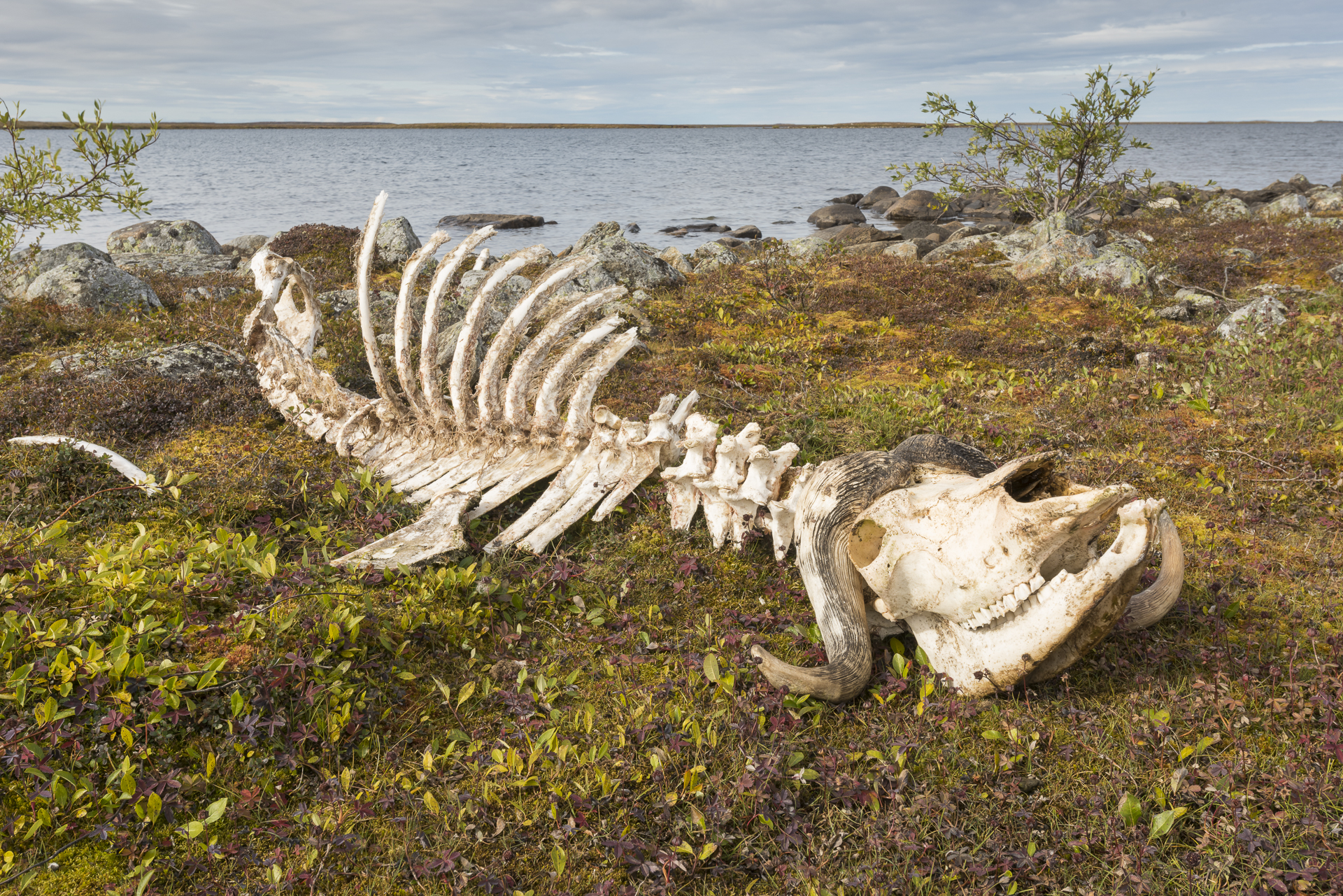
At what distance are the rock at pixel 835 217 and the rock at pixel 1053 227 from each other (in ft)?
81.5

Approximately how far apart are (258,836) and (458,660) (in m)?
1.50

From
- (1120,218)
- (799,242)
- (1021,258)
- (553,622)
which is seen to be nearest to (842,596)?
(553,622)

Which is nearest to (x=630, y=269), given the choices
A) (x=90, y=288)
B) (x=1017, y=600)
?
(x=90, y=288)

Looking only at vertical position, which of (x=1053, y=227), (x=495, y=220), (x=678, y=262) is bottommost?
(x=678, y=262)

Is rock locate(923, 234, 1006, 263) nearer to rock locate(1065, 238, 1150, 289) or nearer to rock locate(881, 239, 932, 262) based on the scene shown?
rock locate(881, 239, 932, 262)

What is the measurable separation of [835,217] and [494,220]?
20013mm

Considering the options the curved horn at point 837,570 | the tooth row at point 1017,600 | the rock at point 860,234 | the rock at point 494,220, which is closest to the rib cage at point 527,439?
the curved horn at point 837,570

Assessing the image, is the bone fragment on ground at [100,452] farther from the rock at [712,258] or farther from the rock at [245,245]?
the rock at [245,245]

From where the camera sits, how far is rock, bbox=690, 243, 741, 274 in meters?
19.5

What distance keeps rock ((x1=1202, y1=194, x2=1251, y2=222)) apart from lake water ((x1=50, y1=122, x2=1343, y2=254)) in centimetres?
1794

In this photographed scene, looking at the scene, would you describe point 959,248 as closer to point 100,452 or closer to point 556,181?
point 100,452

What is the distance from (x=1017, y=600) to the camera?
3.93 m

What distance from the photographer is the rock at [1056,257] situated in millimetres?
15711

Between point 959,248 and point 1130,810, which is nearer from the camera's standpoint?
point 1130,810
